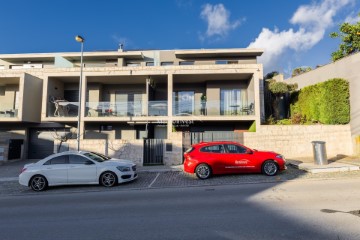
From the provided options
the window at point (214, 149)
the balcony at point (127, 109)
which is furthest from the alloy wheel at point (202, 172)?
the balcony at point (127, 109)

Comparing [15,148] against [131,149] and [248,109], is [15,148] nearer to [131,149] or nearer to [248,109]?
[131,149]

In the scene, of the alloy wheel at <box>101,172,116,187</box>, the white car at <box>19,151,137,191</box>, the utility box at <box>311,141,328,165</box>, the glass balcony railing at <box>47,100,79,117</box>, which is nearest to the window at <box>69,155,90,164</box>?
the white car at <box>19,151,137,191</box>

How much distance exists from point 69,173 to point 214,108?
10558 millimetres

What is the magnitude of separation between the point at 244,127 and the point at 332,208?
13439mm

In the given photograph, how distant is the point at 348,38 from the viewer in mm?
23141

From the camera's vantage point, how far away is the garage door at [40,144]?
20.4 meters

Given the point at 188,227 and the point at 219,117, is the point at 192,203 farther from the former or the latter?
the point at 219,117

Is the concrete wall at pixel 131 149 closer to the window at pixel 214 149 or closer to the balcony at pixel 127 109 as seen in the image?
the balcony at pixel 127 109

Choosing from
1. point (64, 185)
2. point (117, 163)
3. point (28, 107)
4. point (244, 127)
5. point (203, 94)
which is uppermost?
point (203, 94)

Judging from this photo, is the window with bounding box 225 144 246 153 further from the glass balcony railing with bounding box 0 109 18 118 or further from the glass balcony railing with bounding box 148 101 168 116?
the glass balcony railing with bounding box 0 109 18 118

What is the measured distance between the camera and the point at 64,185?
36.5 feet

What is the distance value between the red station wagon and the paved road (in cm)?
169

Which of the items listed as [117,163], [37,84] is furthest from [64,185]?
[37,84]

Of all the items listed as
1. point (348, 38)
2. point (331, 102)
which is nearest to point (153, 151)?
point (331, 102)
